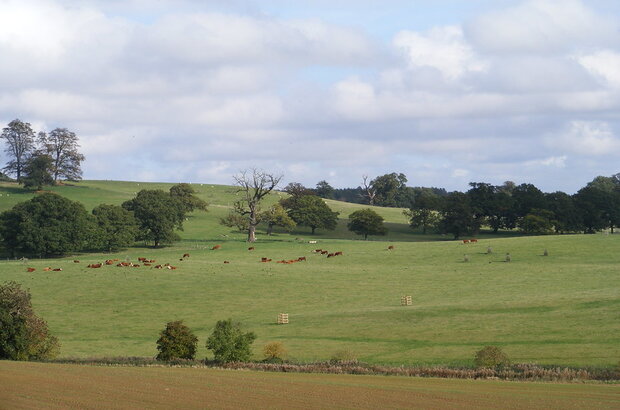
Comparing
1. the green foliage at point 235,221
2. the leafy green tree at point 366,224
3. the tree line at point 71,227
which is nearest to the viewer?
the tree line at point 71,227

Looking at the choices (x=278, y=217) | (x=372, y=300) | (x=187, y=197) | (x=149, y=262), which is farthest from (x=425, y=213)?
(x=372, y=300)

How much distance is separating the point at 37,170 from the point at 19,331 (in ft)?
445

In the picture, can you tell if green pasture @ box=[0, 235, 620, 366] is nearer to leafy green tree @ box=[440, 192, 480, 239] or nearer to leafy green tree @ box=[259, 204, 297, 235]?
leafy green tree @ box=[259, 204, 297, 235]

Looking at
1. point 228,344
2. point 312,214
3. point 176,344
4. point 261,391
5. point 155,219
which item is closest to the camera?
point 261,391

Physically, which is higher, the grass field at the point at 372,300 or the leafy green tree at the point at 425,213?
the leafy green tree at the point at 425,213

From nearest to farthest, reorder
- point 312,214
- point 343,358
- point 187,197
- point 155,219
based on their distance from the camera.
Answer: point 343,358
point 155,219
point 312,214
point 187,197

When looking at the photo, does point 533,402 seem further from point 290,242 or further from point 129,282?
point 290,242

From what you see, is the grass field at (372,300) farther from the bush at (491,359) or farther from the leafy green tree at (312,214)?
the leafy green tree at (312,214)

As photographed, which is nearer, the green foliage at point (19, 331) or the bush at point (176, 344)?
the green foliage at point (19, 331)

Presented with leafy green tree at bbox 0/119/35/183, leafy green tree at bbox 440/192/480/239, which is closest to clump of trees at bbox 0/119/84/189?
leafy green tree at bbox 0/119/35/183

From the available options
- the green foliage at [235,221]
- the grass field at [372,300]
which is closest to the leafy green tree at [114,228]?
the grass field at [372,300]

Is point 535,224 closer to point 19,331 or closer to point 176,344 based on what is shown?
point 176,344

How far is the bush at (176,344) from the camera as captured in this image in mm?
44219

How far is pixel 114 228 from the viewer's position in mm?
116000
